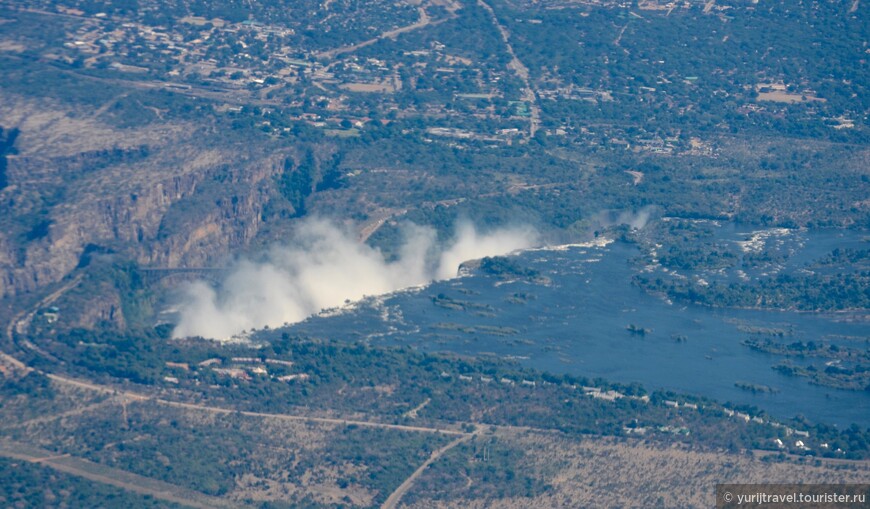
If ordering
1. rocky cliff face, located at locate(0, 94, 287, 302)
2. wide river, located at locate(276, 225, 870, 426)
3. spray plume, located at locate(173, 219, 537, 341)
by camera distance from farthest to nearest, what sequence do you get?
rocky cliff face, located at locate(0, 94, 287, 302) < spray plume, located at locate(173, 219, 537, 341) < wide river, located at locate(276, 225, 870, 426)

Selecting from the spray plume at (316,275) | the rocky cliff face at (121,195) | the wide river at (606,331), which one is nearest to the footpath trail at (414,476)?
the wide river at (606,331)

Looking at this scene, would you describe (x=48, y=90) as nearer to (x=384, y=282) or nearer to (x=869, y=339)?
(x=384, y=282)

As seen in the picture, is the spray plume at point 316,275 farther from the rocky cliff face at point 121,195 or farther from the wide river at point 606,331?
the rocky cliff face at point 121,195

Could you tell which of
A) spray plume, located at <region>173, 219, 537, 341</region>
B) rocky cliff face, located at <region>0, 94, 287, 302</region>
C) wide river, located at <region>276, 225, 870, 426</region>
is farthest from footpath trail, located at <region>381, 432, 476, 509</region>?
rocky cliff face, located at <region>0, 94, 287, 302</region>

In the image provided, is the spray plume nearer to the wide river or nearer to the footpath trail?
the wide river

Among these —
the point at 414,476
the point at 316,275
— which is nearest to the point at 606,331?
the point at 316,275

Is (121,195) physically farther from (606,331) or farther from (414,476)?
(414,476)
